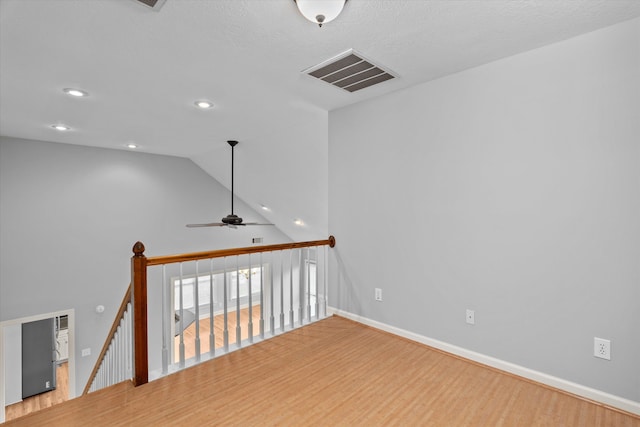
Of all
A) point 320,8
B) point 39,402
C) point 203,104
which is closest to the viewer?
point 320,8

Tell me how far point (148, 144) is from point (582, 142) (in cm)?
550

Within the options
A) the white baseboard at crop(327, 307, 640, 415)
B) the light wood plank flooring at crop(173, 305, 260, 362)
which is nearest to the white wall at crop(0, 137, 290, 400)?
the light wood plank flooring at crop(173, 305, 260, 362)

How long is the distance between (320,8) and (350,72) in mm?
995

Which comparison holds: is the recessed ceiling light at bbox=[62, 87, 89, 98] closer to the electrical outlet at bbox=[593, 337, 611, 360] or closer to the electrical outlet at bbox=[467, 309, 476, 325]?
the electrical outlet at bbox=[467, 309, 476, 325]

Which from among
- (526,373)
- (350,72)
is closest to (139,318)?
(350,72)

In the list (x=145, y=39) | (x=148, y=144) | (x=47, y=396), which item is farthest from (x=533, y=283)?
(x=47, y=396)

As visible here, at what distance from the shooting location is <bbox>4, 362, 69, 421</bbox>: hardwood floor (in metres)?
5.65

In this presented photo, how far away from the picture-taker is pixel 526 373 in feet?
7.39

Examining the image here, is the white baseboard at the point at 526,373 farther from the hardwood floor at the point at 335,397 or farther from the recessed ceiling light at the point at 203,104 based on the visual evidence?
the recessed ceiling light at the point at 203,104

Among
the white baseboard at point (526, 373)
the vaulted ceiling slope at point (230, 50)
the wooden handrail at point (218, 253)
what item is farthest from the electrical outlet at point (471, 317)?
the vaulted ceiling slope at point (230, 50)

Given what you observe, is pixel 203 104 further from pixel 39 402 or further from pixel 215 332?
pixel 39 402

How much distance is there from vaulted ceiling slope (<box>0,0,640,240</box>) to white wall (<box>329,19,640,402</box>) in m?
0.25

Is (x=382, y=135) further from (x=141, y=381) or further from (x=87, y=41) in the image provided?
(x=141, y=381)

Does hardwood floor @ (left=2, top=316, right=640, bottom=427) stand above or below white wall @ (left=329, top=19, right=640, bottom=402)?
below
